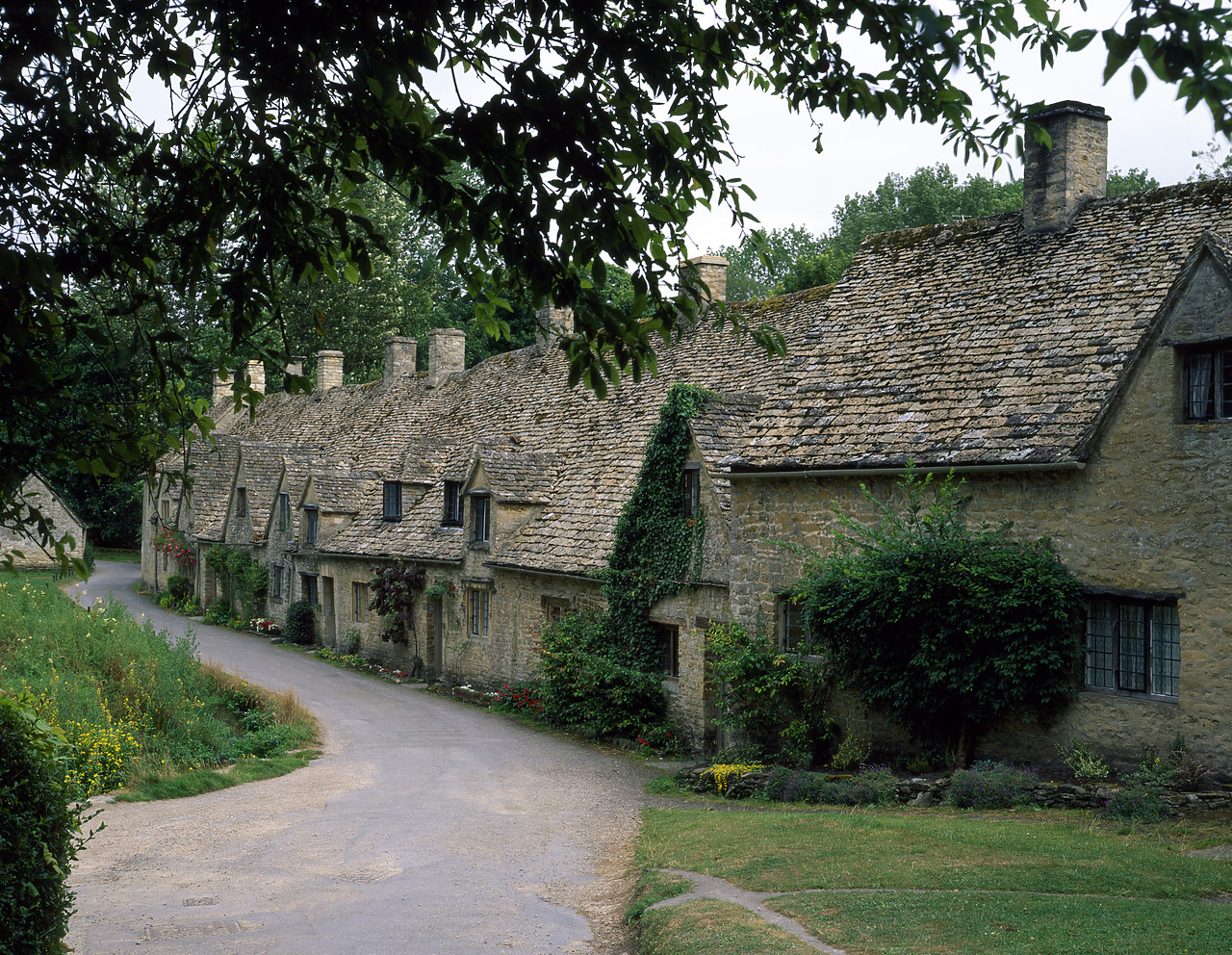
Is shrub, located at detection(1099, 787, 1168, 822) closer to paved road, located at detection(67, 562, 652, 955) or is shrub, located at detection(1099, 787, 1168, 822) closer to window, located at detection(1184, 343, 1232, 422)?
window, located at detection(1184, 343, 1232, 422)

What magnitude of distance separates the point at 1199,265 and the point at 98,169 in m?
11.9

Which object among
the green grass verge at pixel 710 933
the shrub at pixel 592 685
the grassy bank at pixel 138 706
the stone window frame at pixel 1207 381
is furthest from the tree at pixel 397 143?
the shrub at pixel 592 685

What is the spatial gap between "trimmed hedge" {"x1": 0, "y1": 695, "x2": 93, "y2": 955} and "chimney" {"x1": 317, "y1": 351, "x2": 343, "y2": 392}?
4267 centimetres

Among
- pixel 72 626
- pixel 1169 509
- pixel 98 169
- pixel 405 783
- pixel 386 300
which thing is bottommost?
pixel 405 783

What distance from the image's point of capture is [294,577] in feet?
121

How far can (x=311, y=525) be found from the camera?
119 feet

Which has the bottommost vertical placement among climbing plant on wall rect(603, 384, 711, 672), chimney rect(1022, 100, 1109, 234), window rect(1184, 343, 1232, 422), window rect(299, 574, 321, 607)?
window rect(299, 574, 321, 607)

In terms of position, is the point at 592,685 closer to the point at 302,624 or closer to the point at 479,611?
the point at 479,611

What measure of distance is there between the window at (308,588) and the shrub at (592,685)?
1569cm

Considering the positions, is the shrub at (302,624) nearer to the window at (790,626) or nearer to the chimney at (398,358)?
the chimney at (398,358)

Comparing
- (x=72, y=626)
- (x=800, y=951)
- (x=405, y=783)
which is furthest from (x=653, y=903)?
(x=72, y=626)

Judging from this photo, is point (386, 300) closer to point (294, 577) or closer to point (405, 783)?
point (294, 577)

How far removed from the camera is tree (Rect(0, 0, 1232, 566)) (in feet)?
19.2

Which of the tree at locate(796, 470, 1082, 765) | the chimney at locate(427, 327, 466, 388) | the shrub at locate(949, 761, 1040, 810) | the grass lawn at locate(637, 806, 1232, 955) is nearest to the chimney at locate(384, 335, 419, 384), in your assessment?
the chimney at locate(427, 327, 466, 388)
